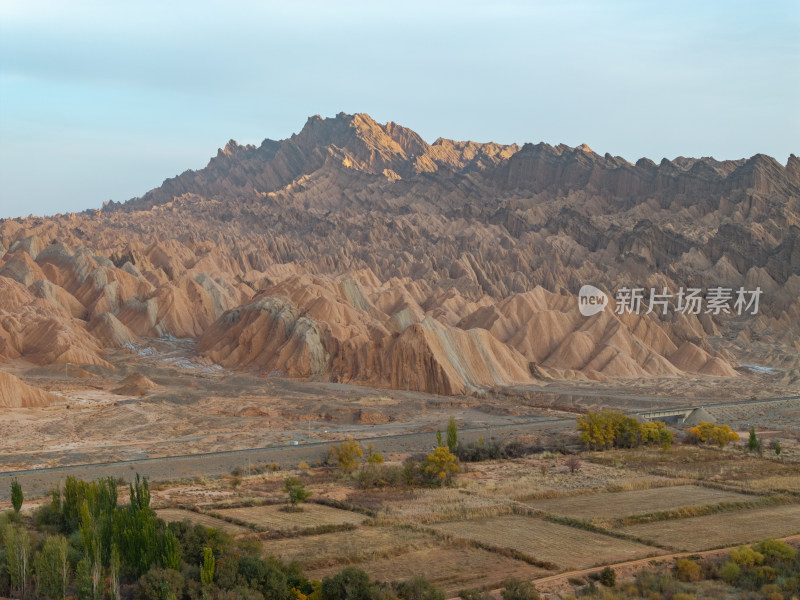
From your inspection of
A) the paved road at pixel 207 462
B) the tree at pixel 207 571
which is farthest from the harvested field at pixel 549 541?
the paved road at pixel 207 462

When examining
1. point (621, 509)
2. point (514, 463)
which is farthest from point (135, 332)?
point (621, 509)

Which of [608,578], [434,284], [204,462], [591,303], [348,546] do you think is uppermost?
[434,284]

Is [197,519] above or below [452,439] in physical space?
below

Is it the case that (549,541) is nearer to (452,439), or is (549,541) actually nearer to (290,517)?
(290,517)

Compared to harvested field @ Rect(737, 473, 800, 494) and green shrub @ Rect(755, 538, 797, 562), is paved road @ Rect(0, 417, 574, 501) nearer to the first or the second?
harvested field @ Rect(737, 473, 800, 494)

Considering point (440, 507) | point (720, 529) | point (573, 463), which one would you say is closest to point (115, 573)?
point (440, 507)

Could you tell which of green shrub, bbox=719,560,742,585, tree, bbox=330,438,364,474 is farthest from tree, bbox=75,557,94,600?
tree, bbox=330,438,364,474
